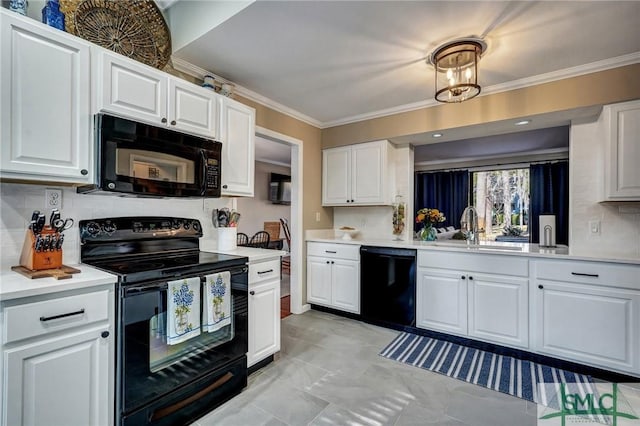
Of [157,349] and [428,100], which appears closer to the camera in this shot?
[157,349]

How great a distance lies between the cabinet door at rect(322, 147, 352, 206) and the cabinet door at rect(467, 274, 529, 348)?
1756 millimetres

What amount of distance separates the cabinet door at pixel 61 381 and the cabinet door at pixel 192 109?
1356 mm

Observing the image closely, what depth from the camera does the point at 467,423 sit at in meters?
1.76

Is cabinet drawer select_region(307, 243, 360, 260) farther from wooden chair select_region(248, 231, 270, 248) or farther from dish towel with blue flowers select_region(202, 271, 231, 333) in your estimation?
wooden chair select_region(248, 231, 270, 248)

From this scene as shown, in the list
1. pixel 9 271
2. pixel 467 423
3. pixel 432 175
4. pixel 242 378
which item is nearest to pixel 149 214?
pixel 9 271

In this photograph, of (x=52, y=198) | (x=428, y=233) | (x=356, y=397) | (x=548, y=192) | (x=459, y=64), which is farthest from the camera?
(x=548, y=192)

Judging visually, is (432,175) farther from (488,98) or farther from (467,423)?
(467,423)

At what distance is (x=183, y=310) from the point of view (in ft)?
5.45

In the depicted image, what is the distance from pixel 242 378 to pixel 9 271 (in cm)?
145

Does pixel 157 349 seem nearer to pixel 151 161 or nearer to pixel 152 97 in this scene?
pixel 151 161

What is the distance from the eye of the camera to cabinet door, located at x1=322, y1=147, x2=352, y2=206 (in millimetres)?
3820

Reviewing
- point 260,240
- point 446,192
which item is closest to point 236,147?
point 260,240

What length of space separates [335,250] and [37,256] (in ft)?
8.59

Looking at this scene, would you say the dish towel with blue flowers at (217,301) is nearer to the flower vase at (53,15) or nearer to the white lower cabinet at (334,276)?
the flower vase at (53,15)
